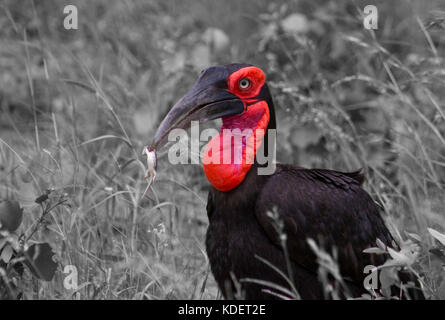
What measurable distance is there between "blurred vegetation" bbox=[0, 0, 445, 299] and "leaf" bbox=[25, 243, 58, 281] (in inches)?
6.2

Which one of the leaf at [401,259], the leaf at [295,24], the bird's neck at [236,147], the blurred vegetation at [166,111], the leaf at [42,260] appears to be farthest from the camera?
the leaf at [295,24]

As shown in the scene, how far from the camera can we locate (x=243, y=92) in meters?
2.86

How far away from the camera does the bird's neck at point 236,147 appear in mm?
2766

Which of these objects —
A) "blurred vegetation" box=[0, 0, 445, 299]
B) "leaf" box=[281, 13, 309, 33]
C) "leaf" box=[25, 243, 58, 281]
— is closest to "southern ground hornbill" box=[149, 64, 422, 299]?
"blurred vegetation" box=[0, 0, 445, 299]

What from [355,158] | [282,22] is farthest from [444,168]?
[282,22]

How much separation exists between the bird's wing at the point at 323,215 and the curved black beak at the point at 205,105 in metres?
0.35

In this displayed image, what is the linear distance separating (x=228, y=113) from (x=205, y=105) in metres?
0.10

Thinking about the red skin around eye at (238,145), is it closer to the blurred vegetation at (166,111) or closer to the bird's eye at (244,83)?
the bird's eye at (244,83)

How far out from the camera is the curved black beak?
279 centimetres

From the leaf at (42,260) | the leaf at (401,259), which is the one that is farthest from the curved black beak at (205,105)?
the leaf at (401,259)

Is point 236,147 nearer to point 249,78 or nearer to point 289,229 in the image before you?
point 249,78
